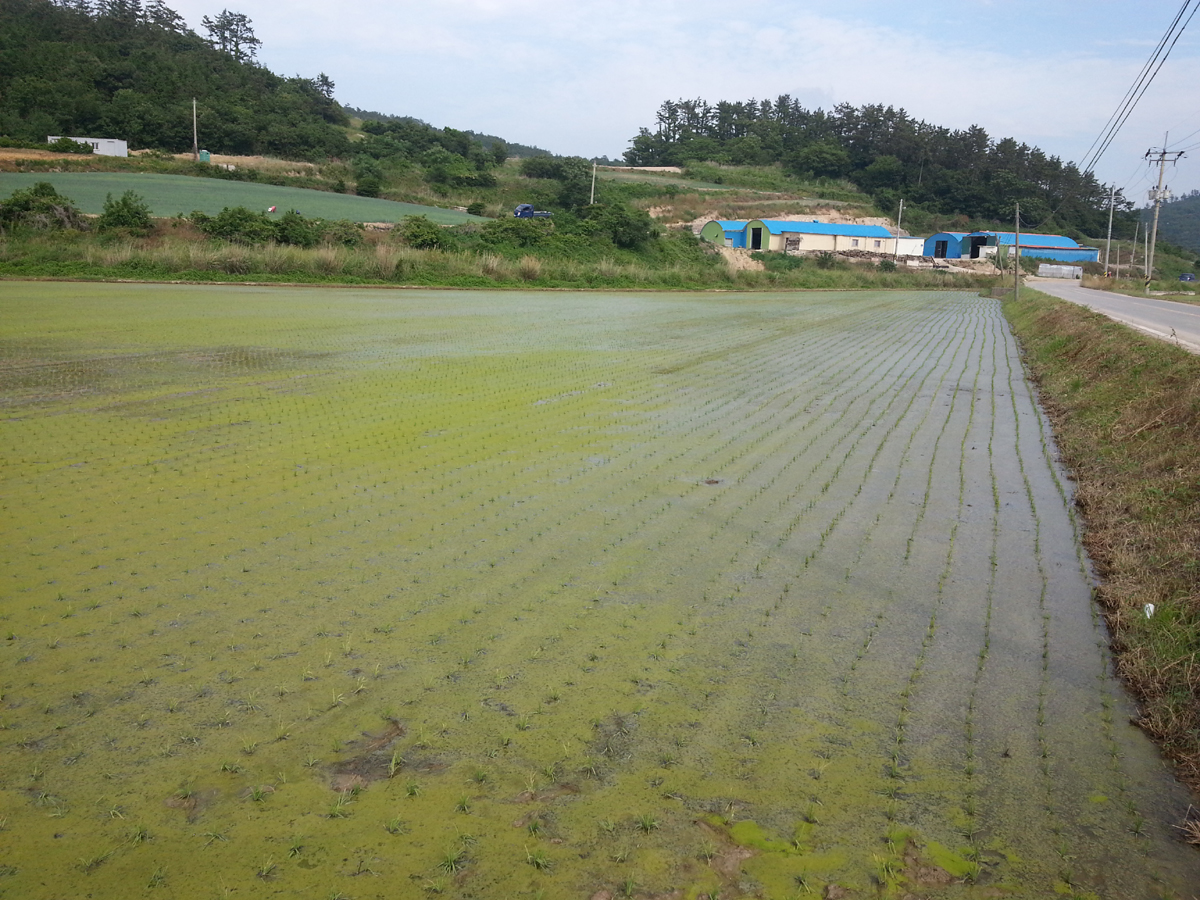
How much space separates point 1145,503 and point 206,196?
1630 inches

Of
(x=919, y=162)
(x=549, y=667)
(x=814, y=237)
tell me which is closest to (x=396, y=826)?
(x=549, y=667)

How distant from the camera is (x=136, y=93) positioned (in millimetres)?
56406

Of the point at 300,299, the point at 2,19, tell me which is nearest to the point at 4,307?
the point at 300,299

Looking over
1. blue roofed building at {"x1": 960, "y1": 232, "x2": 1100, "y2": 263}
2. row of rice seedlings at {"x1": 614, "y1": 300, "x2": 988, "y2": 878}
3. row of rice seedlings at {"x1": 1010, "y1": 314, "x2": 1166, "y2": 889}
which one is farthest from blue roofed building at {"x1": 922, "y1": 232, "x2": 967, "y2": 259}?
row of rice seedlings at {"x1": 614, "y1": 300, "x2": 988, "y2": 878}

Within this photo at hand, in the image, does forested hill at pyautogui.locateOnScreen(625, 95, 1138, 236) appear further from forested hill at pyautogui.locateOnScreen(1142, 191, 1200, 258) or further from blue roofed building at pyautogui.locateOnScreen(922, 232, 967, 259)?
forested hill at pyautogui.locateOnScreen(1142, 191, 1200, 258)

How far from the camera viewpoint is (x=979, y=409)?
1031 centimetres

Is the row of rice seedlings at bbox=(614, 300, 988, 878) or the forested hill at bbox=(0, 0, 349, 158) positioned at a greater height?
the forested hill at bbox=(0, 0, 349, 158)

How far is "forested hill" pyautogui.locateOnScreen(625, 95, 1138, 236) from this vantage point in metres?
89.3

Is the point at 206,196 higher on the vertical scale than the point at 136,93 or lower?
lower

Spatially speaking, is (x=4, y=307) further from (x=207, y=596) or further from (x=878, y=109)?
(x=878, y=109)

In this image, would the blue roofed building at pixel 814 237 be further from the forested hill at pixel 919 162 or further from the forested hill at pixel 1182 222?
the forested hill at pixel 1182 222

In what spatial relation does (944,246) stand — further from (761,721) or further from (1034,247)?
(761,721)

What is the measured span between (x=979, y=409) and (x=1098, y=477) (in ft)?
11.4

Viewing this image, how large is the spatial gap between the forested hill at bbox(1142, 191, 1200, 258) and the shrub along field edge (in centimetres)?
12561
